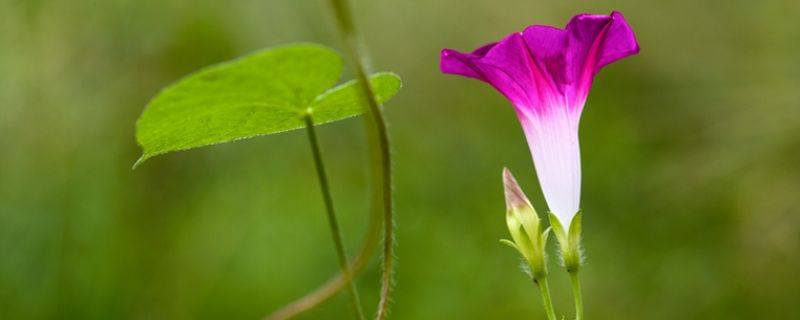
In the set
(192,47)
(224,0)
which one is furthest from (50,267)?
(224,0)

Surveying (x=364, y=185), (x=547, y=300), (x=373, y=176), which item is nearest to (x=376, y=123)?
(x=373, y=176)

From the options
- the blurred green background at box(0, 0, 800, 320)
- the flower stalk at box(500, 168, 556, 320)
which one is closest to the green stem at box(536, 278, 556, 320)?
the flower stalk at box(500, 168, 556, 320)

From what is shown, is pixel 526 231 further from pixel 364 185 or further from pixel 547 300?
pixel 364 185

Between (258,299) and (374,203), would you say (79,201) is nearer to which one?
(258,299)

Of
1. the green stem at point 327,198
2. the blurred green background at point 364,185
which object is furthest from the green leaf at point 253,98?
the blurred green background at point 364,185

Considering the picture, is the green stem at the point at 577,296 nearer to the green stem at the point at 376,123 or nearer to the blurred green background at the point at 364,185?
the green stem at the point at 376,123
